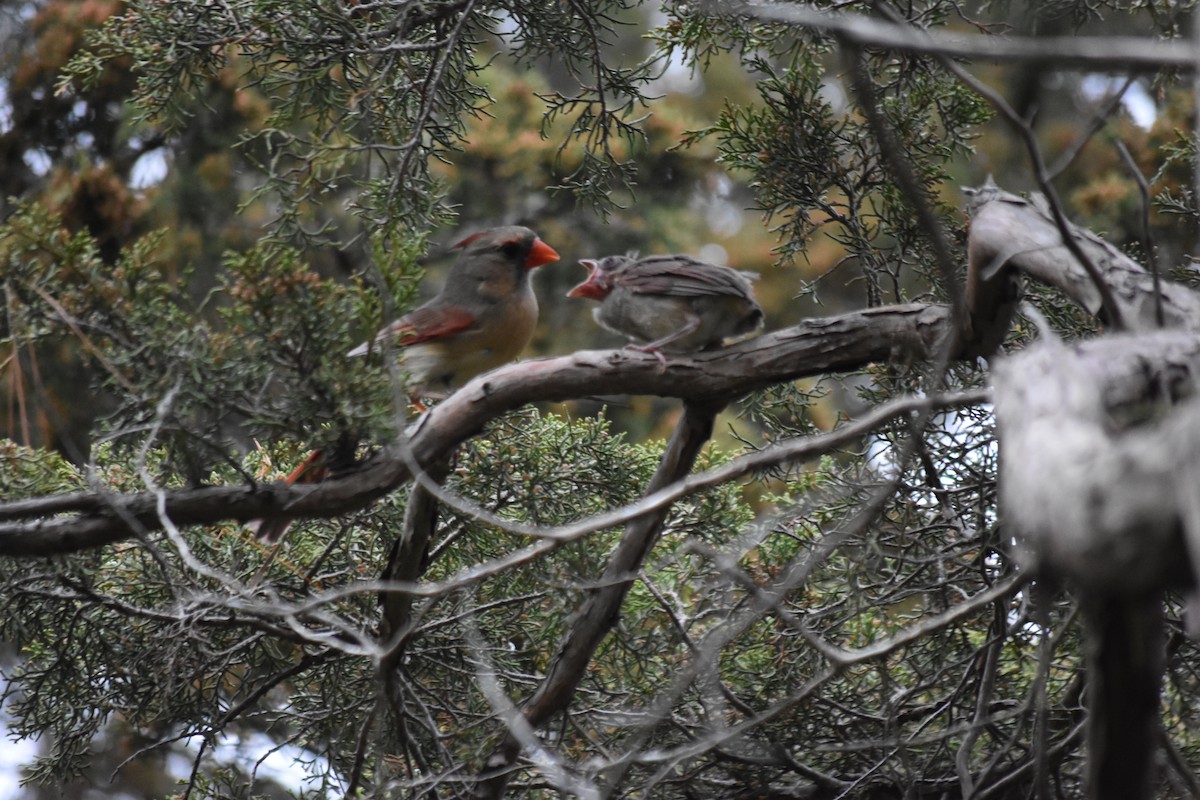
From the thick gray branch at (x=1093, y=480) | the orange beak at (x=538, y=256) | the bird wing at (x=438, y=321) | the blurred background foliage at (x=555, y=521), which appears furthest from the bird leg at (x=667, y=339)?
the thick gray branch at (x=1093, y=480)

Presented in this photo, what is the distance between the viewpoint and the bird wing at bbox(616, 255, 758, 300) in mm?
3396

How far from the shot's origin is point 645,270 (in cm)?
361

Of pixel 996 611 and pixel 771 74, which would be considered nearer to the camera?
pixel 996 611

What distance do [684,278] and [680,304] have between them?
0.09 m

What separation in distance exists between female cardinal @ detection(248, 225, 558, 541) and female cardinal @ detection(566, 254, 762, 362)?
593 mm

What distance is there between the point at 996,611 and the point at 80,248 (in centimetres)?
250

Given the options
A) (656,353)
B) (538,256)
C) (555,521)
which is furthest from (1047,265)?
(538,256)

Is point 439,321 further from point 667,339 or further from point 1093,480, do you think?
point 1093,480

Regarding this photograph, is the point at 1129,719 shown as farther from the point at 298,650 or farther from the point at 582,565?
the point at 298,650

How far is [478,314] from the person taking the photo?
13.4 feet

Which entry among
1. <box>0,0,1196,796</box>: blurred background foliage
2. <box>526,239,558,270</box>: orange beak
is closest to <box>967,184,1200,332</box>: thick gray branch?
<box>0,0,1196,796</box>: blurred background foliage

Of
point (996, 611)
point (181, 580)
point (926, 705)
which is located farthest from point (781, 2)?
point (181, 580)

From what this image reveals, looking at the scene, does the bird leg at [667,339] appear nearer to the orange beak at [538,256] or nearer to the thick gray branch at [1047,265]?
the thick gray branch at [1047,265]

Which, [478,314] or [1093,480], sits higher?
[478,314]
